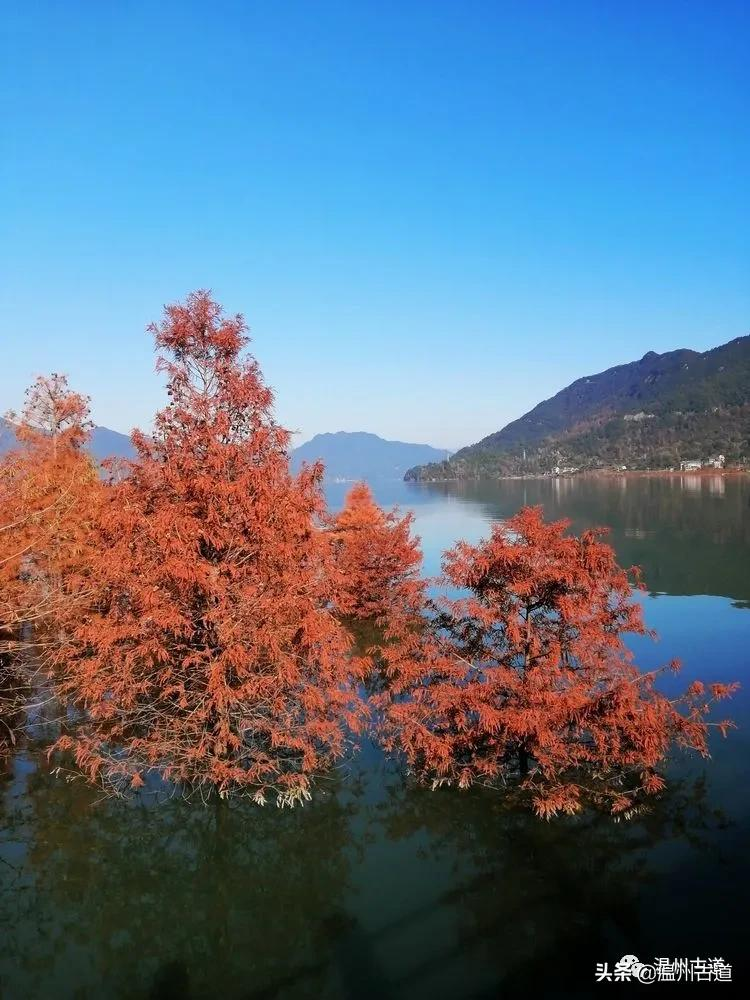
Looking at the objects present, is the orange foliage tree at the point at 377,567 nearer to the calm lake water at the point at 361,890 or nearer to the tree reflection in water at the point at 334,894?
the calm lake water at the point at 361,890

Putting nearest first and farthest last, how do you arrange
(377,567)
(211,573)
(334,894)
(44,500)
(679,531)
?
(334,894) < (211,573) < (44,500) < (377,567) < (679,531)

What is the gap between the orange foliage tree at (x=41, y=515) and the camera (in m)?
13.4

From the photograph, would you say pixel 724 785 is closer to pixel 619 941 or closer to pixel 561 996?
pixel 619 941

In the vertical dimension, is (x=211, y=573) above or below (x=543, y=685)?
above

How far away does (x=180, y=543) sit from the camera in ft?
32.7

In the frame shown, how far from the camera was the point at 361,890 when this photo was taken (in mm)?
9781

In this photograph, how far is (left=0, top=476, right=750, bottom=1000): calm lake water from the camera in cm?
820

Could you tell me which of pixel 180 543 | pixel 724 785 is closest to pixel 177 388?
pixel 180 543

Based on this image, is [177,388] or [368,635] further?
[368,635]

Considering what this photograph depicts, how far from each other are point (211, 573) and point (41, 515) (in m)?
3.88

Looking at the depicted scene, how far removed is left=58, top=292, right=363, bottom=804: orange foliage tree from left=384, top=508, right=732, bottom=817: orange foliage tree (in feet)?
6.75

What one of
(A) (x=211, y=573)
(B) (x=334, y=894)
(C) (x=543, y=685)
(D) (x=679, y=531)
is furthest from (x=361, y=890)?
(D) (x=679, y=531)

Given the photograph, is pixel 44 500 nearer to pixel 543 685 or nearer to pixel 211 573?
pixel 211 573

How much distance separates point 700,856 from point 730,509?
74433mm
